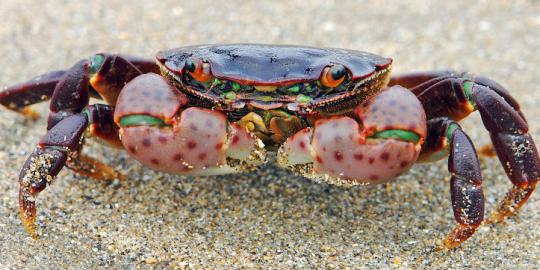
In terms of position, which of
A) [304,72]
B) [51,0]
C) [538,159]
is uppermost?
[304,72]

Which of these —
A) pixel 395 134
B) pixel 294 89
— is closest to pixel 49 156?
pixel 294 89

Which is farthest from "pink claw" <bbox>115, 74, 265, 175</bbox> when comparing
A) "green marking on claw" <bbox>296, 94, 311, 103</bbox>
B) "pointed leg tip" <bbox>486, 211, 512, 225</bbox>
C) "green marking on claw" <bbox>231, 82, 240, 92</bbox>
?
"pointed leg tip" <bbox>486, 211, 512, 225</bbox>

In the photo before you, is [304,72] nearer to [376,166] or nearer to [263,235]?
[376,166]

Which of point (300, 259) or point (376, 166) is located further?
point (300, 259)

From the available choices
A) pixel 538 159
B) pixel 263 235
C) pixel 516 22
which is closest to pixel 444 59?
pixel 516 22

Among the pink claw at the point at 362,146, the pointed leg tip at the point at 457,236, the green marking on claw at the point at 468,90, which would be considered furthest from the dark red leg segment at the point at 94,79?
the pointed leg tip at the point at 457,236

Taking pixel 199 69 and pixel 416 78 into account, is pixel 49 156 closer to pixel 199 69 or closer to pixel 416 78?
pixel 199 69

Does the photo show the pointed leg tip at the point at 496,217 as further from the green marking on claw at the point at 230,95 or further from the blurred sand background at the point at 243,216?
the green marking on claw at the point at 230,95
